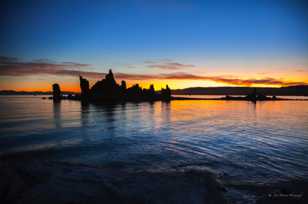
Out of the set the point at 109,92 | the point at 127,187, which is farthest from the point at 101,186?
the point at 109,92

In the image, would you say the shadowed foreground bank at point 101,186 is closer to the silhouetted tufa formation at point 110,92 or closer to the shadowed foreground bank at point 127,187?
the shadowed foreground bank at point 127,187

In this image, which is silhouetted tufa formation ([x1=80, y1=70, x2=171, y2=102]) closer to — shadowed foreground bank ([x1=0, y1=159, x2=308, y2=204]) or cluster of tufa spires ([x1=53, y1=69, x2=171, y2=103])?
cluster of tufa spires ([x1=53, y1=69, x2=171, y2=103])

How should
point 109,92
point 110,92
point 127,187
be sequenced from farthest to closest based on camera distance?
point 110,92 < point 109,92 < point 127,187

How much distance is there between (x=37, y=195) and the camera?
275 inches

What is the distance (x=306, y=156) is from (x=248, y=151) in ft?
11.5

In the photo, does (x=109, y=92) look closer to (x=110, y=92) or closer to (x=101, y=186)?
(x=110, y=92)

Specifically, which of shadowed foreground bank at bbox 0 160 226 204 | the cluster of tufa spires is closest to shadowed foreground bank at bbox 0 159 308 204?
shadowed foreground bank at bbox 0 160 226 204

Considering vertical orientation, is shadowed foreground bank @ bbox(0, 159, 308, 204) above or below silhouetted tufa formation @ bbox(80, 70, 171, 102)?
below

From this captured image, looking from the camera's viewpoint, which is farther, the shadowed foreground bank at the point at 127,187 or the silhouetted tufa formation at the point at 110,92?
the silhouetted tufa formation at the point at 110,92

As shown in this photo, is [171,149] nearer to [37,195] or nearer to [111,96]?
[37,195]

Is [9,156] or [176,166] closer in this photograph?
[176,166]

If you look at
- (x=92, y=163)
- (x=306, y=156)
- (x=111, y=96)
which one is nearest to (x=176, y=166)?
(x=92, y=163)

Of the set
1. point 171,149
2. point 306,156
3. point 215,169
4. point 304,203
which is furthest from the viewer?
point 171,149

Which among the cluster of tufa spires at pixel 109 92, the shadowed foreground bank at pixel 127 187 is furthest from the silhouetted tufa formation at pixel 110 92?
the shadowed foreground bank at pixel 127 187
